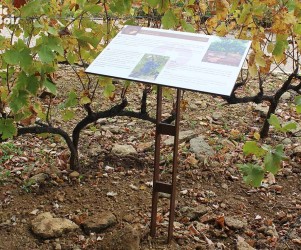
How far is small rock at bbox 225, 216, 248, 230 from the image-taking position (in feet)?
9.50

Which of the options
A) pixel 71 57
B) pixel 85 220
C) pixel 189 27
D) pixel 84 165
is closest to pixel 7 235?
pixel 85 220

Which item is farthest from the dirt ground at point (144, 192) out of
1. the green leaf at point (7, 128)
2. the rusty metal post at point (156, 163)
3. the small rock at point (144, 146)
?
the green leaf at point (7, 128)

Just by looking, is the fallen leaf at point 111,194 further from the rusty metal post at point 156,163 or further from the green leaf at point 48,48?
the green leaf at point 48,48

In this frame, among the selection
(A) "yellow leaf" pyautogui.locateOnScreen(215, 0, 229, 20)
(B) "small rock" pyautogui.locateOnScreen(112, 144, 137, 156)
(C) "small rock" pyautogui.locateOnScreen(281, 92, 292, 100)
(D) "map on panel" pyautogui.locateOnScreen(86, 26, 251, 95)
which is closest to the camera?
(D) "map on panel" pyautogui.locateOnScreen(86, 26, 251, 95)

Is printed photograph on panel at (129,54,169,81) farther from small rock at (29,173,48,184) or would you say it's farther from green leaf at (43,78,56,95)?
small rock at (29,173,48,184)

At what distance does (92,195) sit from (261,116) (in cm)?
174

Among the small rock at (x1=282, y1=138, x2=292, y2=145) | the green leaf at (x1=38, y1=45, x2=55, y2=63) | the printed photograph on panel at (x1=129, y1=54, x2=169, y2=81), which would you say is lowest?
the small rock at (x1=282, y1=138, x2=292, y2=145)

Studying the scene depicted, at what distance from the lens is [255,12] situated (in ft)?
9.64

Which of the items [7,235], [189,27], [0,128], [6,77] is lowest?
[7,235]

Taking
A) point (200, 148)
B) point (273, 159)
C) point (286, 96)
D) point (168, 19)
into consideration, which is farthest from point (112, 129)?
point (273, 159)

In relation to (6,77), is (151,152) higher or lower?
lower

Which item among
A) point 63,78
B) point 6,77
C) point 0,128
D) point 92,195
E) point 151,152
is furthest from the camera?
point 63,78

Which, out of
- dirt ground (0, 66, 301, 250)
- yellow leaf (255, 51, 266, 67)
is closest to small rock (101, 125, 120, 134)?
dirt ground (0, 66, 301, 250)

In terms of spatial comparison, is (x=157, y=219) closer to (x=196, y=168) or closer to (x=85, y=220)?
(x=85, y=220)
